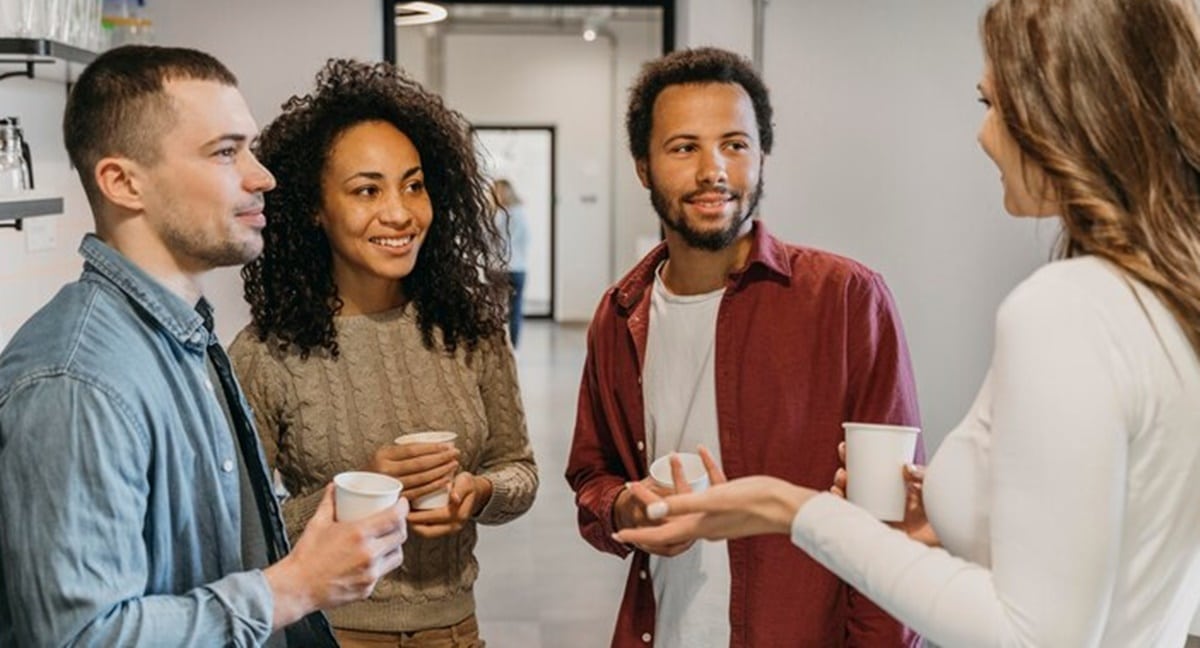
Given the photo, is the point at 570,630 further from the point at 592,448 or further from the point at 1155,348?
the point at 1155,348

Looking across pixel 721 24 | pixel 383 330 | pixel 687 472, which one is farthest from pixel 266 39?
pixel 687 472

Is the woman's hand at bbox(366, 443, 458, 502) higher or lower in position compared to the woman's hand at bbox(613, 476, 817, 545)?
lower

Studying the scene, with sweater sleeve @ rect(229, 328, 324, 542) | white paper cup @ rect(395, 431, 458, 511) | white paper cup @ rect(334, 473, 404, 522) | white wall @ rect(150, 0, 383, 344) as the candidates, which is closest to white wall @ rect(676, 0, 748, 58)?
white wall @ rect(150, 0, 383, 344)

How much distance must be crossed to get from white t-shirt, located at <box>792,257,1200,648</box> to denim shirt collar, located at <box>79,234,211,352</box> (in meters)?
0.87

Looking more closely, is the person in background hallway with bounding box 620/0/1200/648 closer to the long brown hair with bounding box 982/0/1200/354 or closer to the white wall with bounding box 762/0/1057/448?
the long brown hair with bounding box 982/0/1200/354

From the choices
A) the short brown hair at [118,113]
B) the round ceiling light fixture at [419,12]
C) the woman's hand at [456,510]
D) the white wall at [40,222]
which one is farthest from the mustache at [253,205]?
the round ceiling light fixture at [419,12]

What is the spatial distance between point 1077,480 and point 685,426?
37.2 inches

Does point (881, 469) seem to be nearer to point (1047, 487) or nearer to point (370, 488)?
point (1047, 487)

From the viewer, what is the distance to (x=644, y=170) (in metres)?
2.10

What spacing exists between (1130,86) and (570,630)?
3.31 meters

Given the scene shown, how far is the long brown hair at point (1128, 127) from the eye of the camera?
3.35 feet

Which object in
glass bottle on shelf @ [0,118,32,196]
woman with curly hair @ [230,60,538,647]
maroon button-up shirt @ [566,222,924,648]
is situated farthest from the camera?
glass bottle on shelf @ [0,118,32,196]

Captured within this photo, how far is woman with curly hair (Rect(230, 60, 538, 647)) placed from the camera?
1878mm

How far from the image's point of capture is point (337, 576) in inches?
50.9
